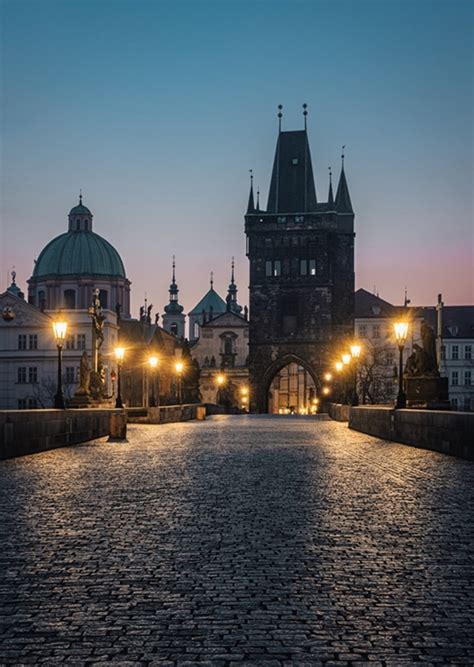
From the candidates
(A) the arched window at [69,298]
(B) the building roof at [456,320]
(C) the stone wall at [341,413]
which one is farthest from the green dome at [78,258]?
(C) the stone wall at [341,413]

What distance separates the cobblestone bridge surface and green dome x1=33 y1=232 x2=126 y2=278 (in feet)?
289

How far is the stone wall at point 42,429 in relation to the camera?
666 inches

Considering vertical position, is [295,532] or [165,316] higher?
[165,316]

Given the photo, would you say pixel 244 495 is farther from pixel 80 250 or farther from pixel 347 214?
pixel 80 250

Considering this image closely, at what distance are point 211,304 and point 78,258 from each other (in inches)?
2750

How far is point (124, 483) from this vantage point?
12336 mm

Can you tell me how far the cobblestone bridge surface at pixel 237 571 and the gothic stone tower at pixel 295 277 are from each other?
68.9m

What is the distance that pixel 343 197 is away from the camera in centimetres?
9238

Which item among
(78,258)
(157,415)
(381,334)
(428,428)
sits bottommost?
(157,415)

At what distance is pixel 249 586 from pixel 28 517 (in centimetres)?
374

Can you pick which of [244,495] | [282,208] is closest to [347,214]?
[282,208]

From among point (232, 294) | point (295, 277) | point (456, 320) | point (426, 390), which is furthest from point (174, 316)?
point (426, 390)

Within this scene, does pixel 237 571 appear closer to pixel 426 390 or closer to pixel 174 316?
pixel 426 390

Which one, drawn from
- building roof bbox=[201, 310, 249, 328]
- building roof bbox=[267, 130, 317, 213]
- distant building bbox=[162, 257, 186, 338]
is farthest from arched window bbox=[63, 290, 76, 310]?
distant building bbox=[162, 257, 186, 338]
